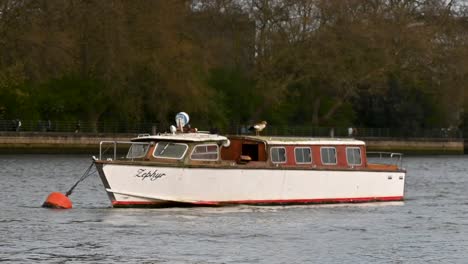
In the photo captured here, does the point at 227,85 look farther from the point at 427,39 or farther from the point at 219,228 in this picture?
the point at 219,228

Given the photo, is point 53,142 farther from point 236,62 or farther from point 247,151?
point 247,151

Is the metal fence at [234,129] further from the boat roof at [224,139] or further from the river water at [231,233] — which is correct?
the river water at [231,233]

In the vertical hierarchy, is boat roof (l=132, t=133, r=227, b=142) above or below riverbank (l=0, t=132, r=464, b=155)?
above

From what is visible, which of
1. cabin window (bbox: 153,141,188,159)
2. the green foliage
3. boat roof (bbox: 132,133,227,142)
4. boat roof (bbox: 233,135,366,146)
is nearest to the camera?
cabin window (bbox: 153,141,188,159)

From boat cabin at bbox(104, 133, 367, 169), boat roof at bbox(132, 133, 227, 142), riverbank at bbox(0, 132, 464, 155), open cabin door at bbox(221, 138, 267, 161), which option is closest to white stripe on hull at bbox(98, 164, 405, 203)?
boat cabin at bbox(104, 133, 367, 169)

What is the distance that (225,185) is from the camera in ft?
163

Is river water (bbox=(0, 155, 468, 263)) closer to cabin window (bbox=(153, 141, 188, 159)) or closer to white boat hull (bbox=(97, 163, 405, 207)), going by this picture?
white boat hull (bbox=(97, 163, 405, 207))

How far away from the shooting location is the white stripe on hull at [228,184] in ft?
157

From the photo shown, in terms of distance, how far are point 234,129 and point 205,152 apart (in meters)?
73.9

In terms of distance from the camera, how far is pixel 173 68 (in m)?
111

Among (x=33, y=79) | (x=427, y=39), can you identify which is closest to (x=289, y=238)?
(x=33, y=79)

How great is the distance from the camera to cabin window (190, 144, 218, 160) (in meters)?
48.9

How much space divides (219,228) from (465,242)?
8347 millimetres

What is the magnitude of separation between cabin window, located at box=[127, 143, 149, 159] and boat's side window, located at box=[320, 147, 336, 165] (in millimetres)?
8053
